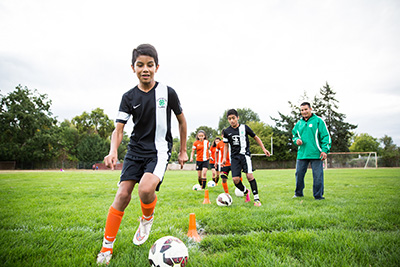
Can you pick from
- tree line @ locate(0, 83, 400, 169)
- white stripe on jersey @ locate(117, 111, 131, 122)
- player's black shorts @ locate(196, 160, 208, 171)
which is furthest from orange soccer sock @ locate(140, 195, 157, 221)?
tree line @ locate(0, 83, 400, 169)

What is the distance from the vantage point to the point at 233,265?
7.17 feet

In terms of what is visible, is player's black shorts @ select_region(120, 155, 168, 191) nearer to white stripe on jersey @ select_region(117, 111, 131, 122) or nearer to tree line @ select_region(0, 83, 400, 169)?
white stripe on jersey @ select_region(117, 111, 131, 122)

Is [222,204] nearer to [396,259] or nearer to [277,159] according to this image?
[396,259]

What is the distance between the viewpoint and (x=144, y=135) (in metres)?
2.86

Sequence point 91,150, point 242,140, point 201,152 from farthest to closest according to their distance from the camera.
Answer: point 91,150 < point 201,152 < point 242,140

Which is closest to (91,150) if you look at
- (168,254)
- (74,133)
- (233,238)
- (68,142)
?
(68,142)

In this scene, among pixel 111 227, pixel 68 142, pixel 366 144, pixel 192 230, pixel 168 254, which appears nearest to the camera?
pixel 168 254

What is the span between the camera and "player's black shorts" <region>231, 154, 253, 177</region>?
5766mm

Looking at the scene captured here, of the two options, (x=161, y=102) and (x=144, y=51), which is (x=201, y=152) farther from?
(x=144, y=51)

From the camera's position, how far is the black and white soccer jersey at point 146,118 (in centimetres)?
286

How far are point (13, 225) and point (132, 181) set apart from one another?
2.40 m

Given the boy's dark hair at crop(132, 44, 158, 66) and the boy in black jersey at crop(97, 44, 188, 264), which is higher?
the boy's dark hair at crop(132, 44, 158, 66)

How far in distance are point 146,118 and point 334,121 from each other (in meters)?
54.5

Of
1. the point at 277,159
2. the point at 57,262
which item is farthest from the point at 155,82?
the point at 277,159
